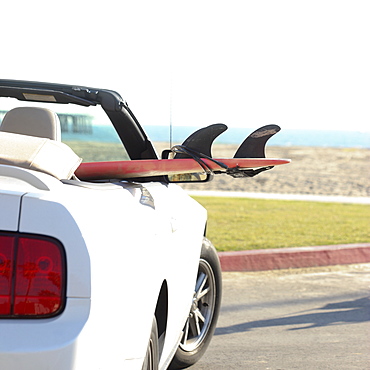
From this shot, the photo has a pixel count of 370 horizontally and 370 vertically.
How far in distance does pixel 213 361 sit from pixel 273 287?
2.61m

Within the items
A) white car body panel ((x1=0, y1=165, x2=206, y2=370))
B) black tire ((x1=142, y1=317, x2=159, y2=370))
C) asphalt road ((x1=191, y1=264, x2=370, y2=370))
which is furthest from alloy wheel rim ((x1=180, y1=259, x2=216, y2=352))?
white car body panel ((x1=0, y1=165, x2=206, y2=370))

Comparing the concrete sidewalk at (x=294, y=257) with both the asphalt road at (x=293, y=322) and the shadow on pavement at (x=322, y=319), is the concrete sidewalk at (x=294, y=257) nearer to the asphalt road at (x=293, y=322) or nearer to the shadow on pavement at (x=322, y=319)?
the asphalt road at (x=293, y=322)

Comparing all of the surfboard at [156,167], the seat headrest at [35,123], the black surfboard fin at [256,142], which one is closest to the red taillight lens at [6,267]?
the surfboard at [156,167]

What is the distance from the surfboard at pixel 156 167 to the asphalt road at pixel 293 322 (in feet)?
5.00

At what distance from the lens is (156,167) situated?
3.31 metres

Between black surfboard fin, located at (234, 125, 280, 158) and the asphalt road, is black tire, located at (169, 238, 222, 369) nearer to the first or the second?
the asphalt road

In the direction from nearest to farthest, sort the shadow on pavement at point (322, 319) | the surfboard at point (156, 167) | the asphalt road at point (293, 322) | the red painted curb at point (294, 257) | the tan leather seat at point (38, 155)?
the tan leather seat at point (38, 155) → the surfboard at point (156, 167) → the asphalt road at point (293, 322) → the shadow on pavement at point (322, 319) → the red painted curb at point (294, 257)

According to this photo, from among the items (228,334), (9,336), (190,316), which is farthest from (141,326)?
(228,334)

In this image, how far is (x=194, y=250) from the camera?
3.83 m

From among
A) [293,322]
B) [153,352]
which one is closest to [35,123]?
[153,352]

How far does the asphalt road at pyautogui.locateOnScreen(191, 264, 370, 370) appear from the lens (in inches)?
179

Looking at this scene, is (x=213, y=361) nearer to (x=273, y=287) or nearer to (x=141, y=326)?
(x=141, y=326)

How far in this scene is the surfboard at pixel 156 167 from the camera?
3295 mm

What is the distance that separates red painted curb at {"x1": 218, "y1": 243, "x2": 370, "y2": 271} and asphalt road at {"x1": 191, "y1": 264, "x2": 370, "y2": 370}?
180mm
